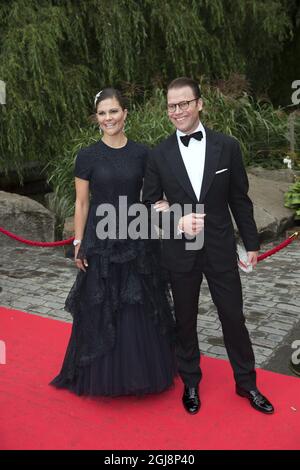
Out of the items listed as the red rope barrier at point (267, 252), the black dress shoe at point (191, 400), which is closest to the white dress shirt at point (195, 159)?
the red rope barrier at point (267, 252)

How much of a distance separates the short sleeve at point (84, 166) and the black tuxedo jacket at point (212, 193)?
373mm

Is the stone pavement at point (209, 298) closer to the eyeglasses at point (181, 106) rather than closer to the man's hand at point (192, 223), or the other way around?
the man's hand at point (192, 223)

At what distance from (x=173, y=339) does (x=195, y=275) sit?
517 millimetres

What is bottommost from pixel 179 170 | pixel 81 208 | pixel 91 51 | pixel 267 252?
pixel 267 252

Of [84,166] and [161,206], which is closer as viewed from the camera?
[161,206]

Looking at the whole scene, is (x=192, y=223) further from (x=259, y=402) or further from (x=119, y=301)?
(x=259, y=402)

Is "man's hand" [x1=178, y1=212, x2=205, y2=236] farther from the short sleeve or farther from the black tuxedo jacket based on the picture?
the short sleeve

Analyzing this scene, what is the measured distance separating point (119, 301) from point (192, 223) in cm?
73

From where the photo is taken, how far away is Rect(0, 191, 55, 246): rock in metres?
6.82

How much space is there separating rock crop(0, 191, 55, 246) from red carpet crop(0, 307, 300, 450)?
11.5 ft

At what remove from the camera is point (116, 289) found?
3.01 metres

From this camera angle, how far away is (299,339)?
3.91m

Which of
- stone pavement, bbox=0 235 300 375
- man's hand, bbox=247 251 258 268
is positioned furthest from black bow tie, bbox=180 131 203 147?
stone pavement, bbox=0 235 300 375

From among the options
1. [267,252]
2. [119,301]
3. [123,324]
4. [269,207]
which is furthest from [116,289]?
[269,207]
